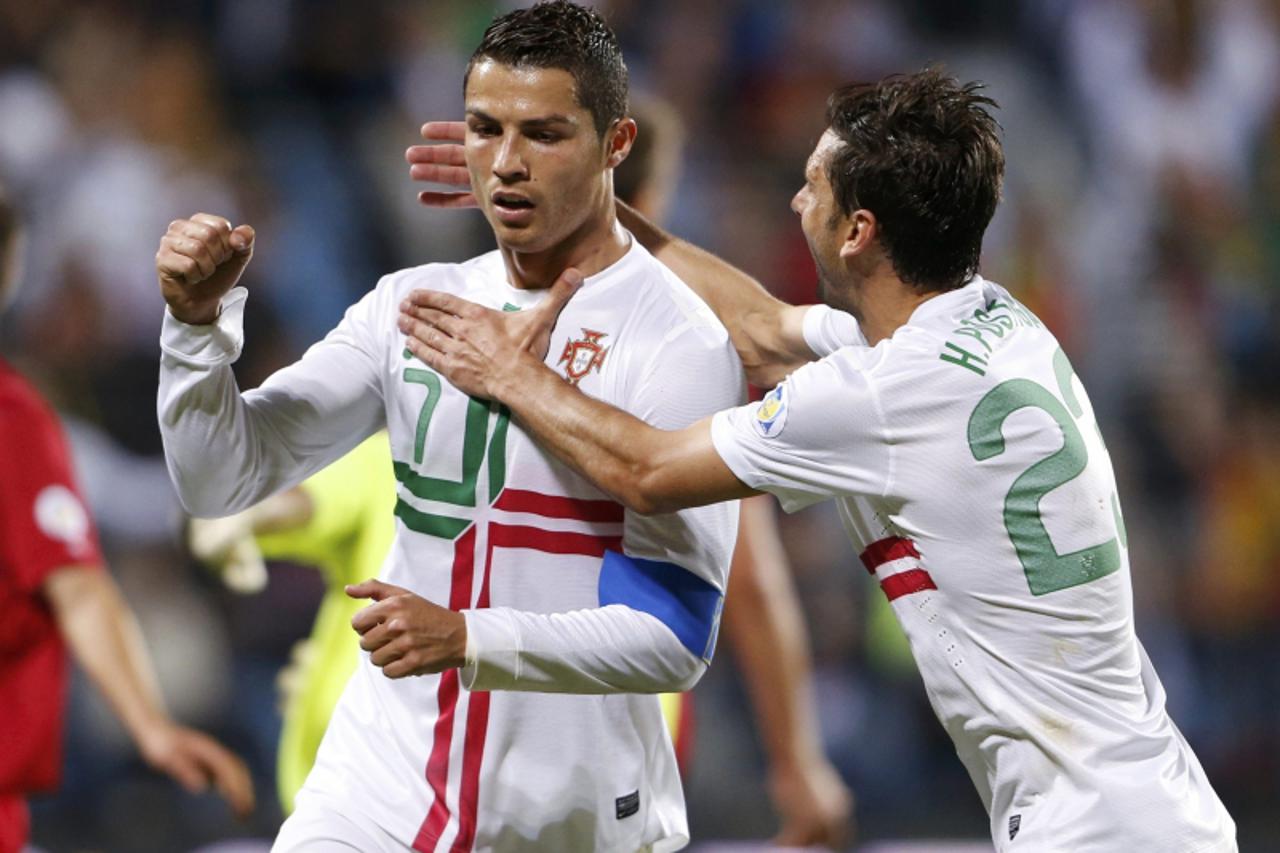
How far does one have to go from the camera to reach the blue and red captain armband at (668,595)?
10.5 ft

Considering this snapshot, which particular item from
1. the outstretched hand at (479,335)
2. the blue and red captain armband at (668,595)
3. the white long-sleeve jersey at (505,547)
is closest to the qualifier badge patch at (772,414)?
the white long-sleeve jersey at (505,547)

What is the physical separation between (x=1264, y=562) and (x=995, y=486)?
556cm

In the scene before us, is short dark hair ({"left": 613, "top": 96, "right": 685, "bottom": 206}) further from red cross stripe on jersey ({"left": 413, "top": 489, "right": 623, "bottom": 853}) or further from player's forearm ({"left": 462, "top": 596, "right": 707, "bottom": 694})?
player's forearm ({"left": 462, "top": 596, "right": 707, "bottom": 694})

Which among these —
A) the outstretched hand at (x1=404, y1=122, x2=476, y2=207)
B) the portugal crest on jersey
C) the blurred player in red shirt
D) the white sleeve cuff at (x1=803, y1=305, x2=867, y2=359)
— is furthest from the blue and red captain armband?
the blurred player in red shirt

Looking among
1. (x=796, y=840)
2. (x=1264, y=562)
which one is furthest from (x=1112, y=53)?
(x=796, y=840)

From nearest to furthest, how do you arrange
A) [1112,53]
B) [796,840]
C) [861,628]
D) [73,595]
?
[73,595] → [796,840] → [861,628] → [1112,53]

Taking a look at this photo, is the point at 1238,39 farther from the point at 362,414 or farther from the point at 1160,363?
the point at 362,414

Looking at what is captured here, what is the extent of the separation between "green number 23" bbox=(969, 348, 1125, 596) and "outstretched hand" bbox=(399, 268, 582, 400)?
2.57ft

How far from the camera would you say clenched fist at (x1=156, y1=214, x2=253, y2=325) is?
3.09 meters

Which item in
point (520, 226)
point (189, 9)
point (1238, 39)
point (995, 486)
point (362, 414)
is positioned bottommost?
point (995, 486)

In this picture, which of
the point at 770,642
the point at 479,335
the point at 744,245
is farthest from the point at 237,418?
the point at 744,245

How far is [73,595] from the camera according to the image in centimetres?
471

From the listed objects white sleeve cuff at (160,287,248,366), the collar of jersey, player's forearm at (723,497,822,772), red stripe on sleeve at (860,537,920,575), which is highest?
white sleeve cuff at (160,287,248,366)

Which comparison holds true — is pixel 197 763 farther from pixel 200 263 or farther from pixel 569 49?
pixel 569 49
